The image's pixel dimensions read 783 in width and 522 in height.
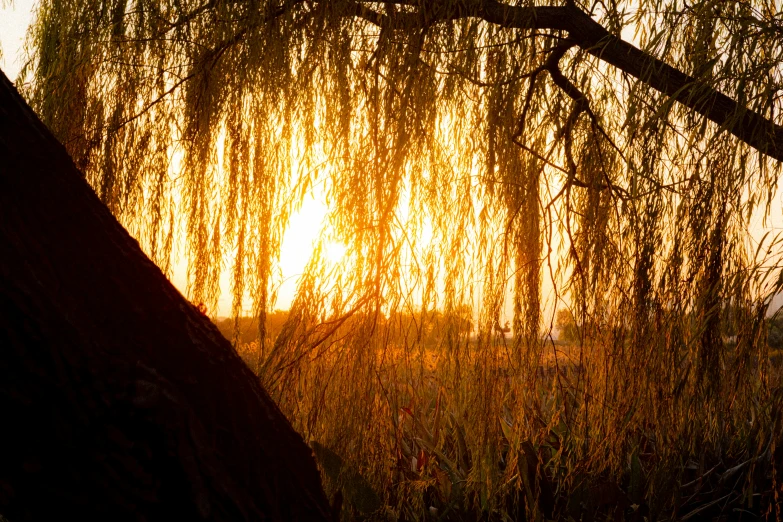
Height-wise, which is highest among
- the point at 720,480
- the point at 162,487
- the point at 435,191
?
the point at 435,191

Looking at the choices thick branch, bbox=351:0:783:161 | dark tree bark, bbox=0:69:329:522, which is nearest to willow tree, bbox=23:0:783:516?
thick branch, bbox=351:0:783:161

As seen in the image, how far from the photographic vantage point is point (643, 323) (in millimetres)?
1732

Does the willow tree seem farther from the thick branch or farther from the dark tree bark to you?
the dark tree bark

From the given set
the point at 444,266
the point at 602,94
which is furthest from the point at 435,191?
the point at 602,94

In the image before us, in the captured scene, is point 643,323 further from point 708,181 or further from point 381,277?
point 381,277

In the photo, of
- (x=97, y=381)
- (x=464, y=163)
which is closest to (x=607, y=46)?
(x=464, y=163)

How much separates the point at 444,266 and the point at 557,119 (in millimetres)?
568

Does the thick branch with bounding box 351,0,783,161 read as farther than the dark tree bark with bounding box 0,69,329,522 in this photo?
Yes

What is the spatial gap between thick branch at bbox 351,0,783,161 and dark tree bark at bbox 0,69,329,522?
0.98 metres

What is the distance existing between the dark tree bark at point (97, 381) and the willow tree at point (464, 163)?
0.52 meters

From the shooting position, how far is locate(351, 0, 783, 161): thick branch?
160 centimetres

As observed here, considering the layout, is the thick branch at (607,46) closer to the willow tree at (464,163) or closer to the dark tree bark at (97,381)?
the willow tree at (464,163)

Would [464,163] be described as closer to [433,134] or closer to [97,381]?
[433,134]

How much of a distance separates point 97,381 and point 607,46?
147 centimetres
